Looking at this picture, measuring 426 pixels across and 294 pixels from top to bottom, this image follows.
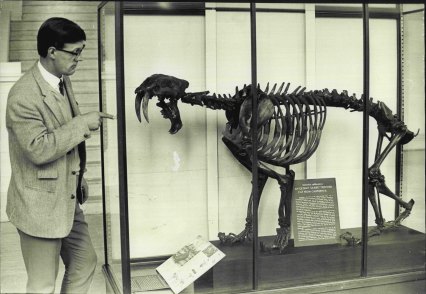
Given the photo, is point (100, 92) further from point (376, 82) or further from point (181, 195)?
point (376, 82)

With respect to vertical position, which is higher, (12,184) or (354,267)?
(12,184)

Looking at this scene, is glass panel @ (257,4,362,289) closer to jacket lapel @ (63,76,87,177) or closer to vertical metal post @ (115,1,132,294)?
vertical metal post @ (115,1,132,294)

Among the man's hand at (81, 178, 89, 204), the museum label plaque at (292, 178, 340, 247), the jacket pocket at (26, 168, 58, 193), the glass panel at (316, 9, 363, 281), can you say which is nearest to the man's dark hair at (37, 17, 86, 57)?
the jacket pocket at (26, 168, 58, 193)

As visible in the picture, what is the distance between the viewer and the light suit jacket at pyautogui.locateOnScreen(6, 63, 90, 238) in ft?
9.70

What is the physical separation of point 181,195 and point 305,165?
37.7 inches

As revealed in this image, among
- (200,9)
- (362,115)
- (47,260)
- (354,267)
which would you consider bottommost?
(354,267)

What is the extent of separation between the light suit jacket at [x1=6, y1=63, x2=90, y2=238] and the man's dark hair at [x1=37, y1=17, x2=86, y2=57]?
4.7 inches

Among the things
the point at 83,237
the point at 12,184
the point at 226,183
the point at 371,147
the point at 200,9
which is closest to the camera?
the point at 12,184

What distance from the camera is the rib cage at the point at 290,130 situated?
4359mm

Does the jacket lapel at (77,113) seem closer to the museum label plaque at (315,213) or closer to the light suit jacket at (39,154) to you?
the light suit jacket at (39,154)

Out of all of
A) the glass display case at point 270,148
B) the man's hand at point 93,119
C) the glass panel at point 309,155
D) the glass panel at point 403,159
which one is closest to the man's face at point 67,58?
the man's hand at point 93,119

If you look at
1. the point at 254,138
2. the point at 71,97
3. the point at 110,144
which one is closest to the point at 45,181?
the point at 71,97

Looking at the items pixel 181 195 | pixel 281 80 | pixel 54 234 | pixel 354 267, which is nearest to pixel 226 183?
pixel 181 195

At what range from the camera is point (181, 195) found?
4109 millimetres
